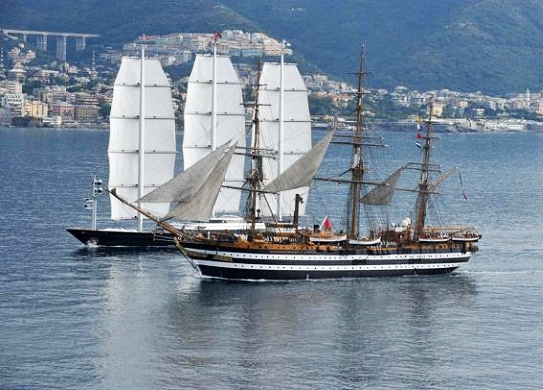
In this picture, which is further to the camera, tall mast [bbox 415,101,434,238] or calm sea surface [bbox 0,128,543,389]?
tall mast [bbox 415,101,434,238]

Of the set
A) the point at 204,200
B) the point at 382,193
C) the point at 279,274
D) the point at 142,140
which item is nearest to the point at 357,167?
the point at 382,193

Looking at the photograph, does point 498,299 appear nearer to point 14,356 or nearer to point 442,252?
point 442,252

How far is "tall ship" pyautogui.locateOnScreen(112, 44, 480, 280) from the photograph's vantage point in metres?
66.8

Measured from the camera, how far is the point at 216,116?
80312 mm

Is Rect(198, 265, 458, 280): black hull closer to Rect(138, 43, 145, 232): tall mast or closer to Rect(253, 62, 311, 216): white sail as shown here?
Rect(138, 43, 145, 232): tall mast

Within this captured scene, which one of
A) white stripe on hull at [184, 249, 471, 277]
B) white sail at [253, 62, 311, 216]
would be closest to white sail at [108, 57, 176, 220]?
white sail at [253, 62, 311, 216]

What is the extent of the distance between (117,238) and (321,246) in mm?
13364

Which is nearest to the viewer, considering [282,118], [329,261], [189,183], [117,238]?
[329,261]

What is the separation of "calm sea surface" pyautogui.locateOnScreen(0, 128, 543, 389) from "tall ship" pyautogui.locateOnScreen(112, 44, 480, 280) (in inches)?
32.0

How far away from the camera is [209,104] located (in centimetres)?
8044

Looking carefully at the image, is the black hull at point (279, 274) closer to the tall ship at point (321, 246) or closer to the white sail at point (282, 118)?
the tall ship at point (321, 246)

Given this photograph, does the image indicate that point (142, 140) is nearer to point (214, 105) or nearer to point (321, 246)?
point (214, 105)

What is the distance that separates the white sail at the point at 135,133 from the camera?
78.8 metres

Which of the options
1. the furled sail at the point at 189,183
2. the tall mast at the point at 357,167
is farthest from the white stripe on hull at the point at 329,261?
the furled sail at the point at 189,183
